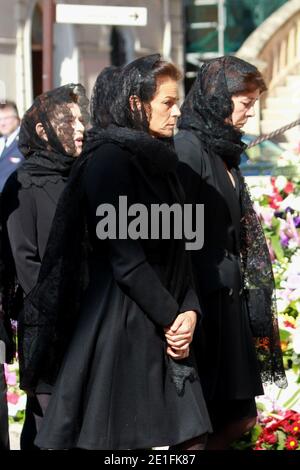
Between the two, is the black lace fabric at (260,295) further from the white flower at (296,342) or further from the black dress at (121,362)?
the white flower at (296,342)

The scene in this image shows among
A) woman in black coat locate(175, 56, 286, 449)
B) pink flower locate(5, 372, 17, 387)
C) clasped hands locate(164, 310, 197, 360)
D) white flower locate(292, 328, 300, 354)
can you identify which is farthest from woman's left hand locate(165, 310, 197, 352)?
pink flower locate(5, 372, 17, 387)

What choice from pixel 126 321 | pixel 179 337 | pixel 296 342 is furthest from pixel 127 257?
pixel 296 342

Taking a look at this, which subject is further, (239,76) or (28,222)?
(28,222)

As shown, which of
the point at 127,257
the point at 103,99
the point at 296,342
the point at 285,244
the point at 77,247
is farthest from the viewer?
the point at 285,244

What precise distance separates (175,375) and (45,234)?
1140 mm

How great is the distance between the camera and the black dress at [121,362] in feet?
14.0

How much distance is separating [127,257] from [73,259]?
0.79 feet

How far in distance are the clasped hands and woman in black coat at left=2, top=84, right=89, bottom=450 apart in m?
0.72

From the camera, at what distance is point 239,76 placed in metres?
5.11

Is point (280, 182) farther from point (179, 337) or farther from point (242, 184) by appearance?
point (179, 337)

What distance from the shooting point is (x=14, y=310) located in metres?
5.18
